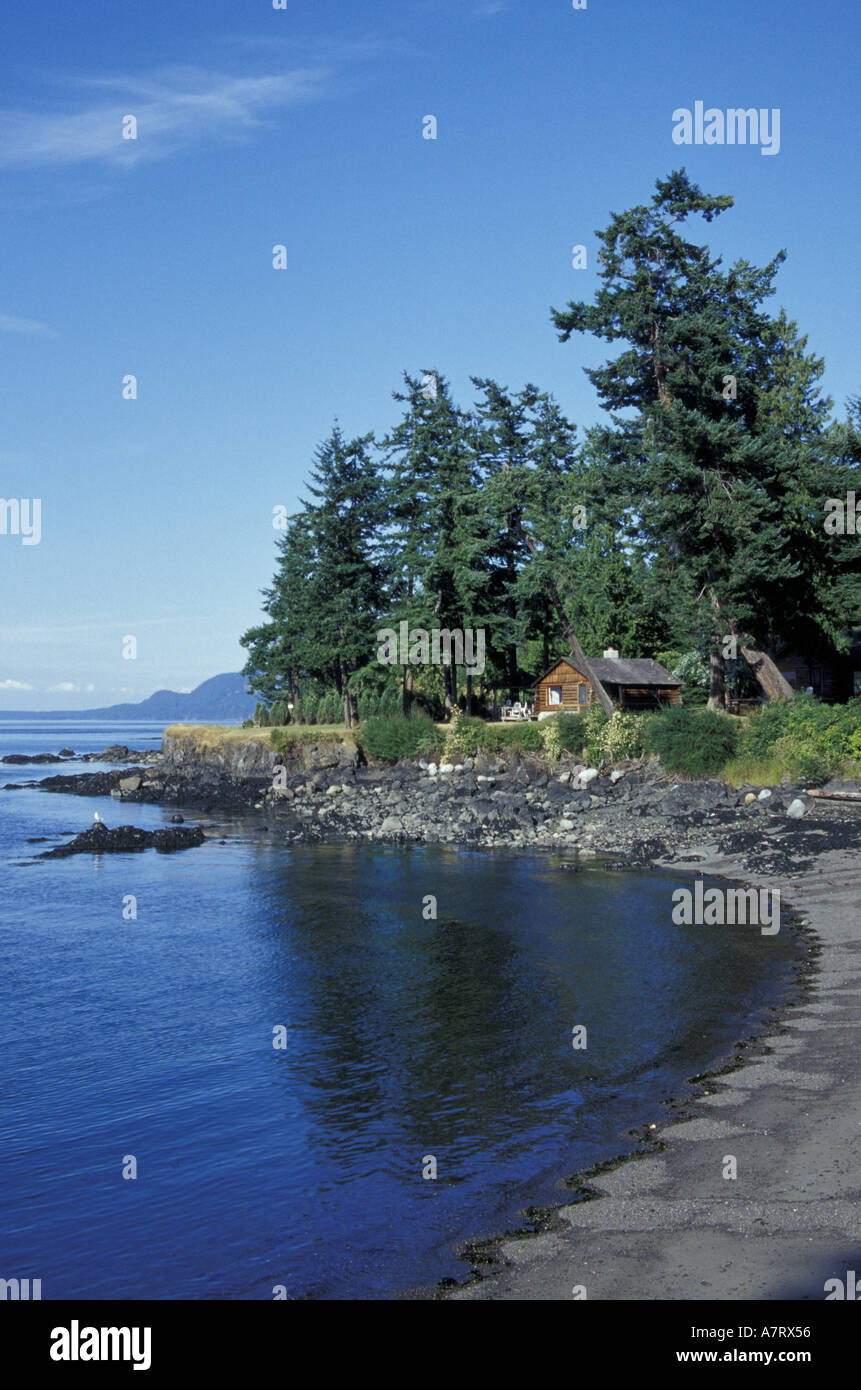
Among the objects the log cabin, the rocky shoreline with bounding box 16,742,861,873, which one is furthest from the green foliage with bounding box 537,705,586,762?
the log cabin

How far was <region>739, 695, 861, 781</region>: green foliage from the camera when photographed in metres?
41.6

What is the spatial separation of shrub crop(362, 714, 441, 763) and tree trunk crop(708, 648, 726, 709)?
16.7 meters

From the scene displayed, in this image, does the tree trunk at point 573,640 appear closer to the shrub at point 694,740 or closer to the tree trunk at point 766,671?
the tree trunk at point 766,671

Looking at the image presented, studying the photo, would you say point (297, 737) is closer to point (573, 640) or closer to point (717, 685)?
point (573, 640)

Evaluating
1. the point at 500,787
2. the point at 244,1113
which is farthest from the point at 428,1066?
the point at 500,787

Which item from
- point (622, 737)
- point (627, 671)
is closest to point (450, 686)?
point (627, 671)

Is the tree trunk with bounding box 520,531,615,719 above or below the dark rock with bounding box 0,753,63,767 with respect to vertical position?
above

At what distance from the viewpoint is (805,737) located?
1695 inches

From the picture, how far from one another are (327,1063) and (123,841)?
101 feet

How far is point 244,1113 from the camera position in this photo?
15781mm

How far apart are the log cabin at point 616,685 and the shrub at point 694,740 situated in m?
16.1

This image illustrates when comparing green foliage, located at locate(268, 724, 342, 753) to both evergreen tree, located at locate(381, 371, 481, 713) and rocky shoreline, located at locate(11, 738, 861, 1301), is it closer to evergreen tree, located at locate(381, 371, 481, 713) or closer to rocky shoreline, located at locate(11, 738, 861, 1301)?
evergreen tree, located at locate(381, 371, 481, 713)

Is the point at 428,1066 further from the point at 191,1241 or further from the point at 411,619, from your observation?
the point at 411,619

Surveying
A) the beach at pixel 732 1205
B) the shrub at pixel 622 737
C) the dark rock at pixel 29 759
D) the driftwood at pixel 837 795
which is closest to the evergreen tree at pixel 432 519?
the shrub at pixel 622 737
